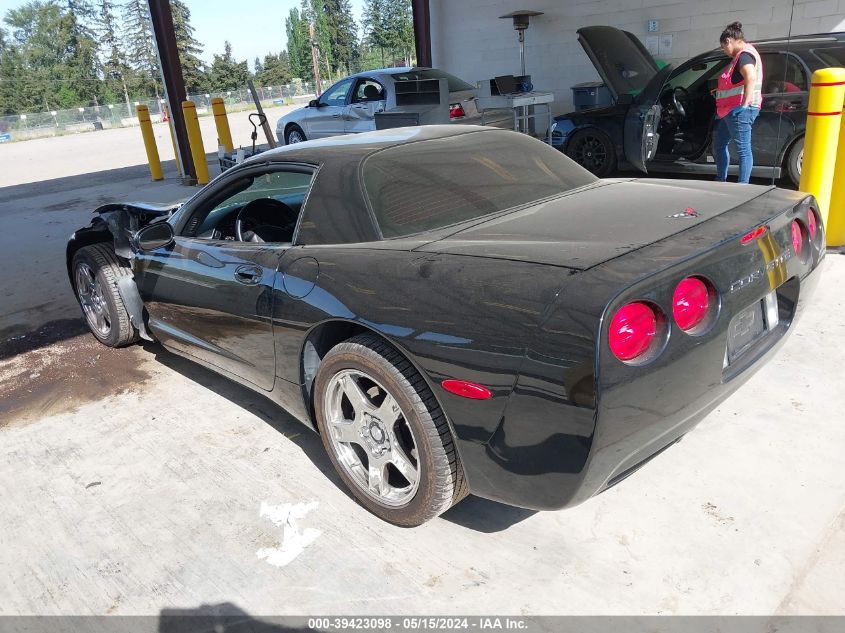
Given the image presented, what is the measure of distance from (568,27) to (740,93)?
6605mm

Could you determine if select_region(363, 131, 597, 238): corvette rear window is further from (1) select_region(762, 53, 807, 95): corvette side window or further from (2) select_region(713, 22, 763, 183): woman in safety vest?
(1) select_region(762, 53, 807, 95): corvette side window

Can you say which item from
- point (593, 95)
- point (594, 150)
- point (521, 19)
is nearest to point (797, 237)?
point (594, 150)

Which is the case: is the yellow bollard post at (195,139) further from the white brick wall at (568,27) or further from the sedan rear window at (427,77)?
the white brick wall at (568,27)

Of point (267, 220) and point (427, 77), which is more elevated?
point (427, 77)

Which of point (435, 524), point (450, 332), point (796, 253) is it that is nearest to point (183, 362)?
point (435, 524)

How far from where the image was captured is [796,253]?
2.55 m

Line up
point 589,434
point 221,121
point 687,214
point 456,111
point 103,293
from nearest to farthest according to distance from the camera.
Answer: point 589,434, point 687,214, point 103,293, point 456,111, point 221,121

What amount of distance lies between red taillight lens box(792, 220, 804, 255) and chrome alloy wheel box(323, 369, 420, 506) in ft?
5.35

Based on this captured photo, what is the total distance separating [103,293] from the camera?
4.49m

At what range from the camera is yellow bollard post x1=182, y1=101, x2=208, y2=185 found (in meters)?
11.4

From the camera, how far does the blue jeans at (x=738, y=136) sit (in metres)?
5.88

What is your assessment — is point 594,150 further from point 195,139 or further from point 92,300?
point 195,139

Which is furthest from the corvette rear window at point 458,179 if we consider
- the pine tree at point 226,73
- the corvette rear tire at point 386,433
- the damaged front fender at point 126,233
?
the pine tree at point 226,73

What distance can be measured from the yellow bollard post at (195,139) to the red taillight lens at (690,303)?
35.1 ft
